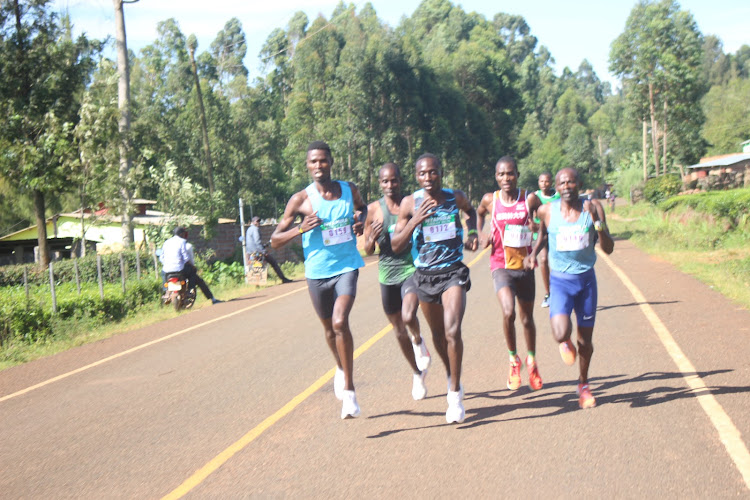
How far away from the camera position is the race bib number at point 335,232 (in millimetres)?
6477

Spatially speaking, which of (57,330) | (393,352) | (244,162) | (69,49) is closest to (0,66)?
(69,49)

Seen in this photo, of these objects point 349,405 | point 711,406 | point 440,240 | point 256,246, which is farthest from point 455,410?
point 256,246

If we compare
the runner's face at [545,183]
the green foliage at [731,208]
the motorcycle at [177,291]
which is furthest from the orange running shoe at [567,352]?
the green foliage at [731,208]

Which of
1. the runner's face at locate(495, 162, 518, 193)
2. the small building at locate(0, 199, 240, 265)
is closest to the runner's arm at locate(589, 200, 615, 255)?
the runner's face at locate(495, 162, 518, 193)

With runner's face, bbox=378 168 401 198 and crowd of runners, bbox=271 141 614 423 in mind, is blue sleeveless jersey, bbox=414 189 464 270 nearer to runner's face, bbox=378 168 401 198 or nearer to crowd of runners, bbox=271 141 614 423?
crowd of runners, bbox=271 141 614 423

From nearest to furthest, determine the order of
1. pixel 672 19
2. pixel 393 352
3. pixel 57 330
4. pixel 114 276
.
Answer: pixel 393 352 < pixel 57 330 < pixel 114 276 < pixel 672 19

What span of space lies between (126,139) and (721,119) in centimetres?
10190

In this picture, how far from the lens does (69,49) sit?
27.8 meters

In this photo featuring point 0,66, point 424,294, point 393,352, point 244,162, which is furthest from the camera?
point 244,162

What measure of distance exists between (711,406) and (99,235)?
32.3m

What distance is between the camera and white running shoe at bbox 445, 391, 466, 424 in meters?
5.98

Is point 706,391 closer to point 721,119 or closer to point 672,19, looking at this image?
point 672,19

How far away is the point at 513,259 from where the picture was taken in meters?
7.30

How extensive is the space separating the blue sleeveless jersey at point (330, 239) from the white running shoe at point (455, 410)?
1.33 m
